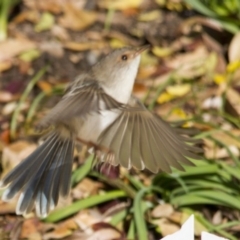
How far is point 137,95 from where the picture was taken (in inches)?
193

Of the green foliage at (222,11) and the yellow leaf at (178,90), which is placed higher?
the green foliage at (222,11)

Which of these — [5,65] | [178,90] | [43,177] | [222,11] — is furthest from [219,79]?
[43,177]

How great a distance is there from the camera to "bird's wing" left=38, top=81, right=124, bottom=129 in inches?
125

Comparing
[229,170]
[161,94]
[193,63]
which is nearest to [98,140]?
[229,170]

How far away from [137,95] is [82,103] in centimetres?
160

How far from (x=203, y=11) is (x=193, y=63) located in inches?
14.5

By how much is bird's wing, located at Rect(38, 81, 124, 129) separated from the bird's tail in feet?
1.11

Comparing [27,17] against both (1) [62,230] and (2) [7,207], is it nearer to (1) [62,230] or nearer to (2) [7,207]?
(2) [7,207]

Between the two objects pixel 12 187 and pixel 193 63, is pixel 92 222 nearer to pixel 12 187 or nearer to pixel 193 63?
pixel 12 187

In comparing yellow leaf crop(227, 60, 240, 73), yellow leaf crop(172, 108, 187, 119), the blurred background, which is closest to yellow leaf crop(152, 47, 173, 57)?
the blurred background

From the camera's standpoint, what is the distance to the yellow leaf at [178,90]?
15.9 ft

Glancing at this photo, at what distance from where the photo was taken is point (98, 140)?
3.50m

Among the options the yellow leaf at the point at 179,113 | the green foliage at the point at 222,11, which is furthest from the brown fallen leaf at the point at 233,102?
the green foliage at the point at 222,11

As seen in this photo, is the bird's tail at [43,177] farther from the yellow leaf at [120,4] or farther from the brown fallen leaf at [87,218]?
the yellow leaf at [120,4]
